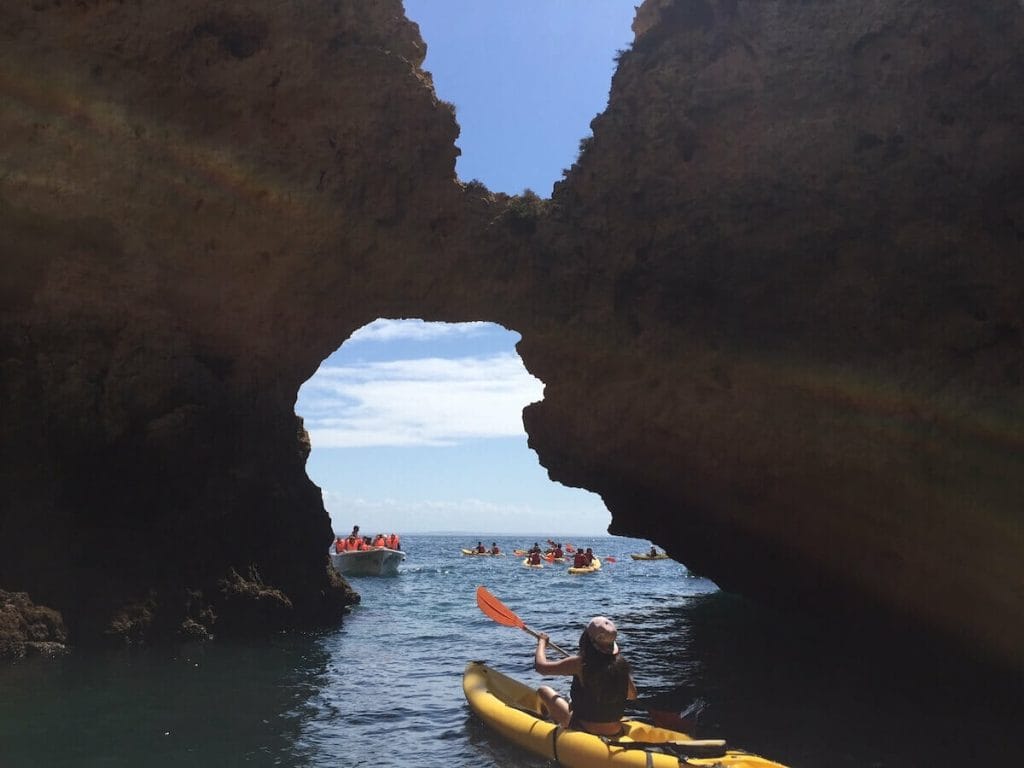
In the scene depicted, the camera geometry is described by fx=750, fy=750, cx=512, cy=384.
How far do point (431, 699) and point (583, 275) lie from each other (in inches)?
254

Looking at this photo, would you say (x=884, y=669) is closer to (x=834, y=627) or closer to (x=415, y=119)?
(x=834, y=627)

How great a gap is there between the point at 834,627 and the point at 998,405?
6.53m

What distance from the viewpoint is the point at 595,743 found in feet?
20.5

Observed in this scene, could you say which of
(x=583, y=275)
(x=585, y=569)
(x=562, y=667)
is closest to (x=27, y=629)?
(x=562, y=667)

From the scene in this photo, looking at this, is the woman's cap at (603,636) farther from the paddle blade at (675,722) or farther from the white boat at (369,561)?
the white boat at (369,561)

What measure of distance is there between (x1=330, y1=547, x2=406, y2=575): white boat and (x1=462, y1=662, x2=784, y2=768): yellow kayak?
791 inches

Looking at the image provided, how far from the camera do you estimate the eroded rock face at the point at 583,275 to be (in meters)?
9.02

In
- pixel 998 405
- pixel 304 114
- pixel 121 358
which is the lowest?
pixel 998 405

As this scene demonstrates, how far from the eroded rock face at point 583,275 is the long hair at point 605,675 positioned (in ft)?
15.1

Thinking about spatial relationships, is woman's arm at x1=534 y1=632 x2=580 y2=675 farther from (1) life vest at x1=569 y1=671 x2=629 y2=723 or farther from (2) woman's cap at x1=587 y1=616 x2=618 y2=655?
(2) woman's cap at x1=587 y1=616 x2=618 y2=655

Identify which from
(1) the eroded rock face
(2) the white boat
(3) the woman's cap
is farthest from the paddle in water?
(2) the white boat

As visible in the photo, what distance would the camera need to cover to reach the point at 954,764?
6816 mm

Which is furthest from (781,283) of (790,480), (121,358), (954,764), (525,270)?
(121,358)

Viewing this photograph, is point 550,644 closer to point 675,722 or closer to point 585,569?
point 675,722
